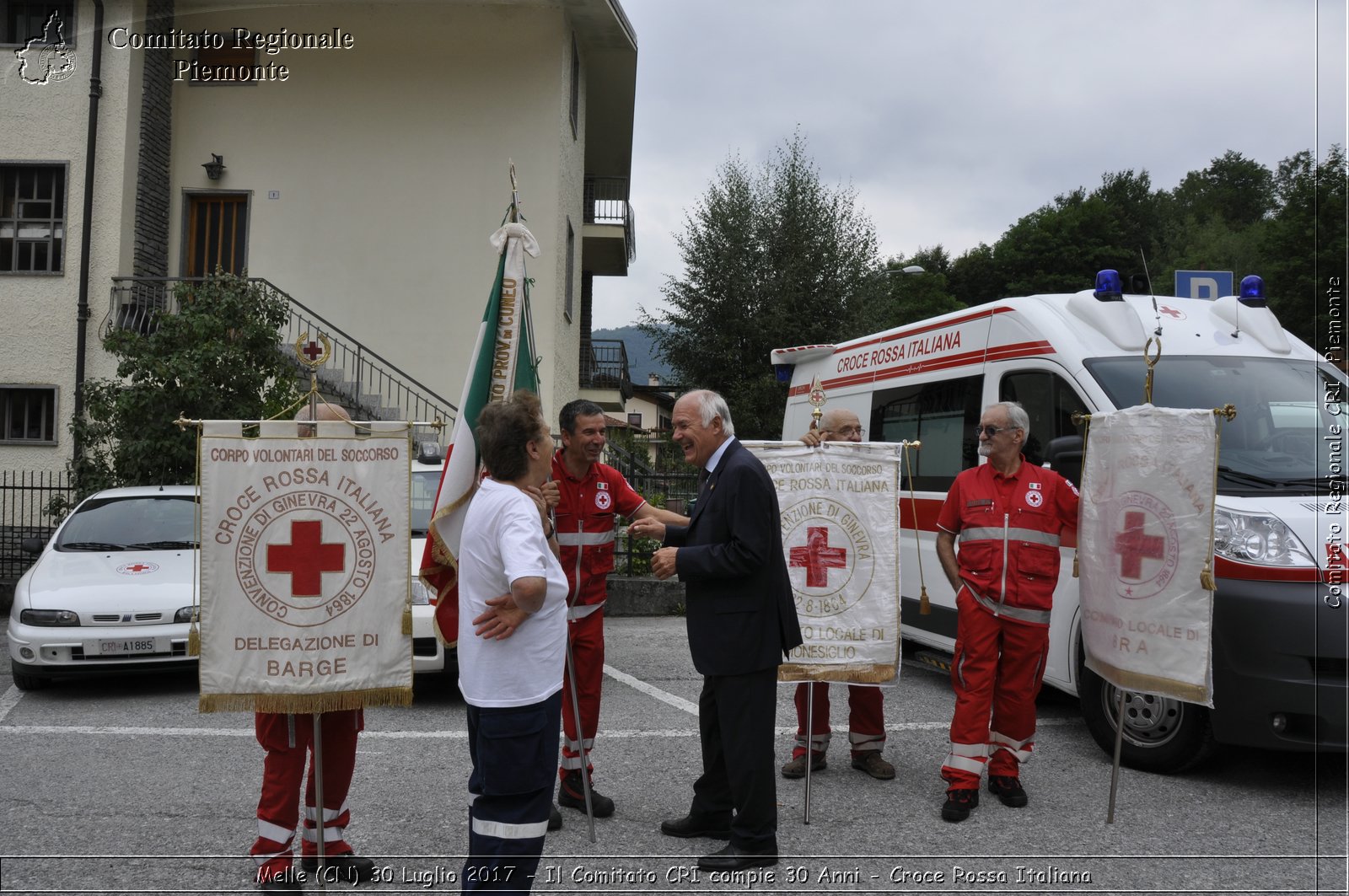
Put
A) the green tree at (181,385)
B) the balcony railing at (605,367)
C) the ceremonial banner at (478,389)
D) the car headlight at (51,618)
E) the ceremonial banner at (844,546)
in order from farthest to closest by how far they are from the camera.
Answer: the balcony railing at (605,367) → the green tree at (181,385) → the car headlight at (51,618) → the ceremonial banner at (844,546) → the ceremonial banner at (478,389)

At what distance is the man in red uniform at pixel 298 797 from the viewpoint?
420 cm

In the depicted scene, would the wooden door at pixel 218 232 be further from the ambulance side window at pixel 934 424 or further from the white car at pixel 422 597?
the ambulance side window at pixel 934 424

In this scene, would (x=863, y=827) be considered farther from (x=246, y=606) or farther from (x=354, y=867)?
(x=246, y=606)

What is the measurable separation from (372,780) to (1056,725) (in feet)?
14.1

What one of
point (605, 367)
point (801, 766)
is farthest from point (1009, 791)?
point (605, 367)

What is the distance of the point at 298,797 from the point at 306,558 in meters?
0.94

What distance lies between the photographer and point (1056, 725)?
710 centimetres

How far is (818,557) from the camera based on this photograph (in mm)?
5945

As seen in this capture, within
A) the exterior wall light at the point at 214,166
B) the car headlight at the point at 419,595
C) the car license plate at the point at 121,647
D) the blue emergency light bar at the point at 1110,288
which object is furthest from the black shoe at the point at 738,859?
the exterior wall light at the point at 214,166

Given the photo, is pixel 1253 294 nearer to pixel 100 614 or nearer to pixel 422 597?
pixel 422 597

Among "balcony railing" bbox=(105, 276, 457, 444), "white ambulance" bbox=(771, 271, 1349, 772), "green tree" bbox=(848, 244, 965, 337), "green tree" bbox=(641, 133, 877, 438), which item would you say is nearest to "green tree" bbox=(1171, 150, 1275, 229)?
"green tree" bbox=(848, 244, 965, 337)

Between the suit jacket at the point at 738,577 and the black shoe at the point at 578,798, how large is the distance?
3.62ft

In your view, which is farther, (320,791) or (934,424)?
(934,424)

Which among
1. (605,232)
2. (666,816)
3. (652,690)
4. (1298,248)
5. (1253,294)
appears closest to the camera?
(666,816)
